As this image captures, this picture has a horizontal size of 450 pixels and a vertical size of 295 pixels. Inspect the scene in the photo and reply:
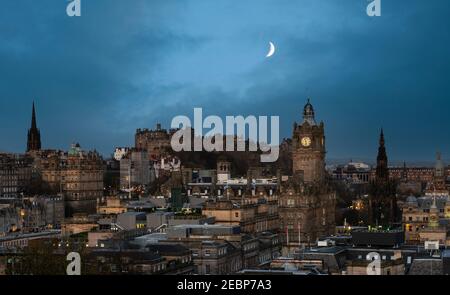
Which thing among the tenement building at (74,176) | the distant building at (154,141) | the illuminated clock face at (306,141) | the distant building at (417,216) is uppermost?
the distant building at (154,141)

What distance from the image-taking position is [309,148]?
220 ft

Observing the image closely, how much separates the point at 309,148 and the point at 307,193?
18.7 ft

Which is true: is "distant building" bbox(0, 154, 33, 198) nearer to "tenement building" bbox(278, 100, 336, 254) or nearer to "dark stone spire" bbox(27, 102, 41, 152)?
"dark stone spire" bbox(27, 102, 41, 152)

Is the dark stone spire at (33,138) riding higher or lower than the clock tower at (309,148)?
higher

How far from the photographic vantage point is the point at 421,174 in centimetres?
14025

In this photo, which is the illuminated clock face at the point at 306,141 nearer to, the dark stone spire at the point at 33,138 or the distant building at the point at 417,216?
the distant building at the point at 417,216

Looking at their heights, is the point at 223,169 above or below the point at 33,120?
below

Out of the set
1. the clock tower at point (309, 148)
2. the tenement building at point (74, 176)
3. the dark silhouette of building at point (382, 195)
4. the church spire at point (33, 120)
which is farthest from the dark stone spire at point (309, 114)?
the church spire at point (33, 120)

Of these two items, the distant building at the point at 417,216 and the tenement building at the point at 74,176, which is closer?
the distant building at the point at 417,216

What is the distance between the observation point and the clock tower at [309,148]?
66.8 metres

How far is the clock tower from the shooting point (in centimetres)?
6675

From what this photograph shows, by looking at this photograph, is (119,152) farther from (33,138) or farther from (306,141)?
(306,141)

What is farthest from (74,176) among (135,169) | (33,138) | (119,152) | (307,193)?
(307,193)
